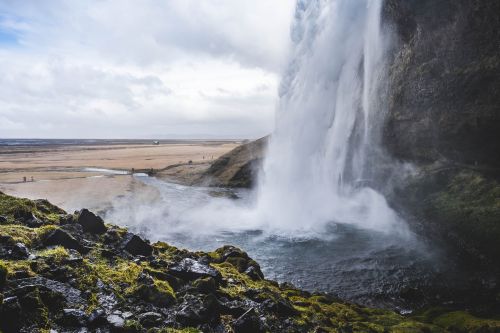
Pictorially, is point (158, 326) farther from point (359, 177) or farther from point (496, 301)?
point (359, 177)

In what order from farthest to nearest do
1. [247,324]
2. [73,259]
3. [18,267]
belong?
[73,259] → [247,324] → [18,267]

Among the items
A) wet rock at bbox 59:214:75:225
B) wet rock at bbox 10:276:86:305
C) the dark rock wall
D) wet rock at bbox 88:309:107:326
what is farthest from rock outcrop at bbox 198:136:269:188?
wet rock at bbox 88:309:107:326

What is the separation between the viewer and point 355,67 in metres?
37.3

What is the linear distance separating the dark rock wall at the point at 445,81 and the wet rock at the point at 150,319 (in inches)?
835

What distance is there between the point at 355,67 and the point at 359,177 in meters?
11.6

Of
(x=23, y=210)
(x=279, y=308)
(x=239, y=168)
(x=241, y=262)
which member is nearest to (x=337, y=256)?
(x=241, y=262)

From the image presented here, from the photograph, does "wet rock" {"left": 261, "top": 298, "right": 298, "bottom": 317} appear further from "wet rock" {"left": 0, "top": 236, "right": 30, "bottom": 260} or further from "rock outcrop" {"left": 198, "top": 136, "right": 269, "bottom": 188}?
"rock outcrop" {"left": 198, "top": 136, "right": 269, "bottom": 188}

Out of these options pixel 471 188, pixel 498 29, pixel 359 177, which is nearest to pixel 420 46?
pixel 498 29

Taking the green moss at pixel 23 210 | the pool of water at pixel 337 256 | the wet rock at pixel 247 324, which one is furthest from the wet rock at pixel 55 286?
the pool of water at pixel 337 256

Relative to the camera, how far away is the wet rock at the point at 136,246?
14.5 metres

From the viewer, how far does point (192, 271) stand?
12.5m

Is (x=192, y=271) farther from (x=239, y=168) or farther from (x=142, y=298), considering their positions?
(x=239, y=168)

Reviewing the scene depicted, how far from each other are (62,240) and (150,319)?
5.65 m

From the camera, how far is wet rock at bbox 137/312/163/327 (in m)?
9.25
